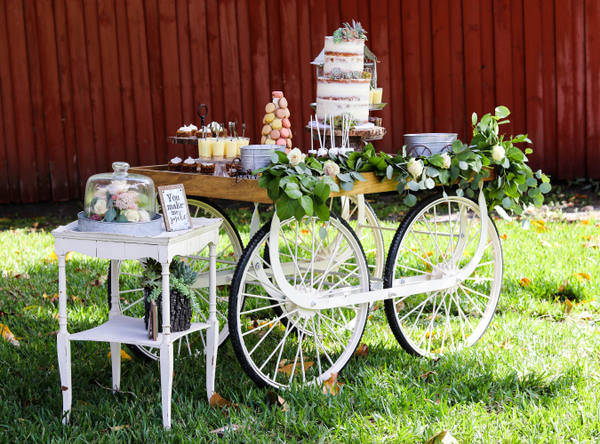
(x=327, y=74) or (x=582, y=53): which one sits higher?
(x=582, y=53)

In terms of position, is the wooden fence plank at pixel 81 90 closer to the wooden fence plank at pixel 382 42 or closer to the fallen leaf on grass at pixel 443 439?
the wooden fence plank at pixel 382 42

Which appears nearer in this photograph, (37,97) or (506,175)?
(506,175)

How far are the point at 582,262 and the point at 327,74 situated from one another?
7.44ft

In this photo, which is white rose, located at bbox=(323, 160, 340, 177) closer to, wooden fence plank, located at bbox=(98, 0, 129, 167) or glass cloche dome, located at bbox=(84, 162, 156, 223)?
glass cloche dome, located at bbox=(84, 162, 156, 223)

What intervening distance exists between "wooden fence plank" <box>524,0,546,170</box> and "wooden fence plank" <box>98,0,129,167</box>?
176 inches

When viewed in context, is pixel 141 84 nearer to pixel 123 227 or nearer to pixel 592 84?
pixel 592 84

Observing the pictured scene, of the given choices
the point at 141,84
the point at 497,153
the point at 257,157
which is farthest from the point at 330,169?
the point at 141,84

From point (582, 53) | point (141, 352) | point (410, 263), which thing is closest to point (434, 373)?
point (141, 352)

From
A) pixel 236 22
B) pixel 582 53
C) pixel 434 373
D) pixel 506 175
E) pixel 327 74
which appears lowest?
pixel 434 373

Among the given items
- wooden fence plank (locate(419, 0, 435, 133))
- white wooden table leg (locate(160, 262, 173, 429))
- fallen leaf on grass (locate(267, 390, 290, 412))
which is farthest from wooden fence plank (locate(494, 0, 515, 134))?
white wooden table leg (locate(160, 262, 173, 429))

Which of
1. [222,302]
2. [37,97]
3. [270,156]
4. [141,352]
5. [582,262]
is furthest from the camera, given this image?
[37,97]

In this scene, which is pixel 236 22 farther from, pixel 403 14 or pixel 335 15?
pixel 403 14

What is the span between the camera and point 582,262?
13.8ft

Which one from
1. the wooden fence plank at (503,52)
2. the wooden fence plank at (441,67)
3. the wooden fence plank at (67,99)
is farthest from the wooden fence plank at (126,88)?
the wooden fence plank at (503,52)
